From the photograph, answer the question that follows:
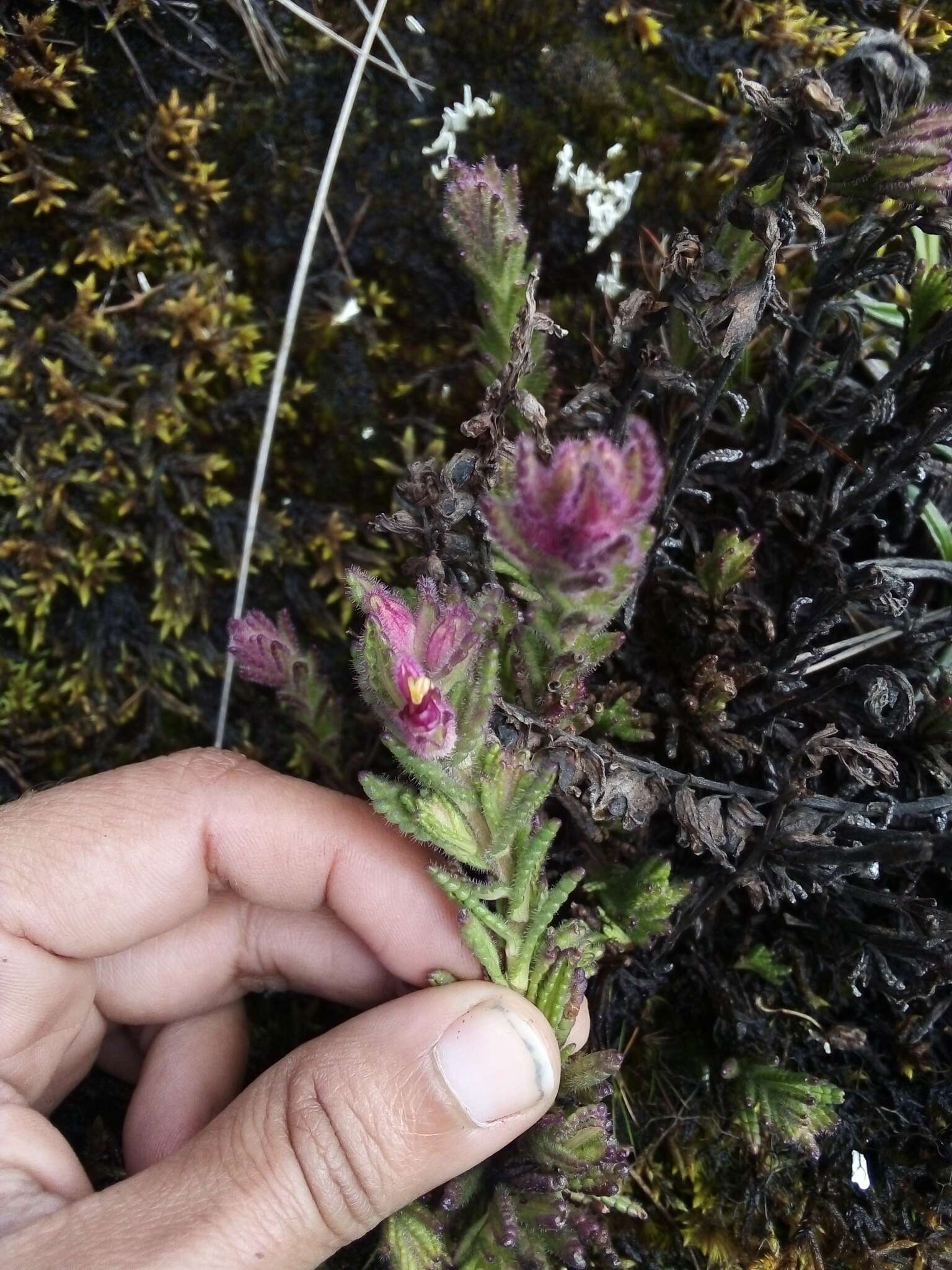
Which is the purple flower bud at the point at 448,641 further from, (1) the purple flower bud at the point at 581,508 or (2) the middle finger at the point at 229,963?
(2) the middle finger at the point at 229,963

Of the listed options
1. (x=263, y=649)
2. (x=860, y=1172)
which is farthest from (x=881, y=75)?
(x=860, y=1172)

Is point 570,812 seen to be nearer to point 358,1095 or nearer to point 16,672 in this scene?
point 358,1095

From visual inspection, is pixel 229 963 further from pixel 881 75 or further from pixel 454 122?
pixel 881 75

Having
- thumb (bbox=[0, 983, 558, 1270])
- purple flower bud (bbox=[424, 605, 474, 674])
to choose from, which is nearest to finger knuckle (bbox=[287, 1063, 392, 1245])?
thumb (bbox=[0, 983, 558, 1270])

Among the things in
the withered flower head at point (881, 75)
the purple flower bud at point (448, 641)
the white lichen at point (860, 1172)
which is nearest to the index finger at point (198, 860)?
the purple flower bud at point (448, 641)

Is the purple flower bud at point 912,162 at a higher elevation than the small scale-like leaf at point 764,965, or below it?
higher
